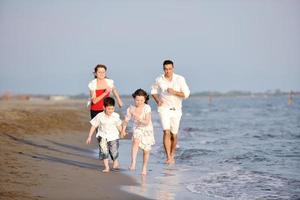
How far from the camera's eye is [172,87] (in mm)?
9719

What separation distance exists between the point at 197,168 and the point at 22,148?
141 inches

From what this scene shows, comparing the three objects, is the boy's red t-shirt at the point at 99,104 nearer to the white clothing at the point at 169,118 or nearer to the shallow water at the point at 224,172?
the shallow water at the point at 224,172

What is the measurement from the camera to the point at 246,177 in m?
7.80

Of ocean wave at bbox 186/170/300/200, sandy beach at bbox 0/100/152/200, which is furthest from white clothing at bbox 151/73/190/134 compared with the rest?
ocean wave at bbox 186/170/300/200

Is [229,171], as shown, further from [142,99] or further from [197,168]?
[142,99]

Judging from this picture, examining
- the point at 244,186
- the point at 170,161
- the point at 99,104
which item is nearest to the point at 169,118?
the point at 170,161

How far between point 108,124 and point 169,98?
195cm

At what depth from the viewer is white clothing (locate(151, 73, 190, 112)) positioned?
381 inches

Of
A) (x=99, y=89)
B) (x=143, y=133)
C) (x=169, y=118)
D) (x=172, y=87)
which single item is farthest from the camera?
(x=169, y=118)

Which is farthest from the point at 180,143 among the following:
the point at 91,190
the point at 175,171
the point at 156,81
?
the point at 91,190

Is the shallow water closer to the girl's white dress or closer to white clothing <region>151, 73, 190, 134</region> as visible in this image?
the girl's white dress

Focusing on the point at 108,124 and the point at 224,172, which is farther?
the point at 224,172

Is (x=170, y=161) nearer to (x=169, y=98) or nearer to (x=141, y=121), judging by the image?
(x=169, y=98)

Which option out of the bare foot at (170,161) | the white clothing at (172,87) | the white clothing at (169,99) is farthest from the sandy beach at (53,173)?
the white clothing at (172,87)
